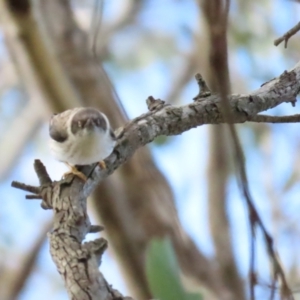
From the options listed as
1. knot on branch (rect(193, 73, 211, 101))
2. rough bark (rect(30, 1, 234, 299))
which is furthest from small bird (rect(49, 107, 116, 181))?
rough bark (rect(30, 1, 234, 299))

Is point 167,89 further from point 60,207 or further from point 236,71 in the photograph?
point 60,207

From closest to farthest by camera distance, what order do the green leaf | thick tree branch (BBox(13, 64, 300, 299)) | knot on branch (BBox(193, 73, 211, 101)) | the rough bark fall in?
thick tree branch (BBox(13, 64, 300, 299))
the green leaf
knot on branch (BBox(193, 73, 211, 101))
the rough bark

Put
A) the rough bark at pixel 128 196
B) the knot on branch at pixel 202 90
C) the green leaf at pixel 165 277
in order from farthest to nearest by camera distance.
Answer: the rough bark at pixel 128 196, the knot on branch at pixel 202 90, the green leaf at pixel 165 277

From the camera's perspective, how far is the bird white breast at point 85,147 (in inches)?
28.3

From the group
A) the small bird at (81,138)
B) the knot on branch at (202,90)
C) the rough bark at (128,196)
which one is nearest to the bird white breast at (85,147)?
the small bird at (81,138)

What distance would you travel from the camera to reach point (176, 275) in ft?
2.12

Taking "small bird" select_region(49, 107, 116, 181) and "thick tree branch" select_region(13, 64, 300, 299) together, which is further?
"small bird" select_region(49, 107, 116, 181)

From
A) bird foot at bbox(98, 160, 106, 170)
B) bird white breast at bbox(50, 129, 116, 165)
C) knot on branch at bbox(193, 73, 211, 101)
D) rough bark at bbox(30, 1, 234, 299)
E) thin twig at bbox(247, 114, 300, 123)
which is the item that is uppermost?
rough bark at bbox(30, 1, 234, 299)

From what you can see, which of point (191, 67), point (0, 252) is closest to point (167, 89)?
point (191, 67)

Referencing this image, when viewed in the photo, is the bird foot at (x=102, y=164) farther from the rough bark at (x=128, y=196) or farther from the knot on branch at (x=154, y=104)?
the rough bark at (x=128, y=196)

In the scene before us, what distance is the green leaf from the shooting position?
24.5 inches

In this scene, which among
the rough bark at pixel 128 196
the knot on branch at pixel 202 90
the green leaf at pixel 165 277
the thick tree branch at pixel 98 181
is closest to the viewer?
the thick tree branch at pixel 98 181

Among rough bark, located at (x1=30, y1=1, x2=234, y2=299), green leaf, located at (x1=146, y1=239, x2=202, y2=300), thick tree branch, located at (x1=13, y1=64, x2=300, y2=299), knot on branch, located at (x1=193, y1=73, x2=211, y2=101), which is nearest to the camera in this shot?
thick tree branch, located at (x1=13, y1=64, x2=300, y2=299)

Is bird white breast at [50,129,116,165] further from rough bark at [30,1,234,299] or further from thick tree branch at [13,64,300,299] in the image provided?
rough bark at [30,1,234,299]
